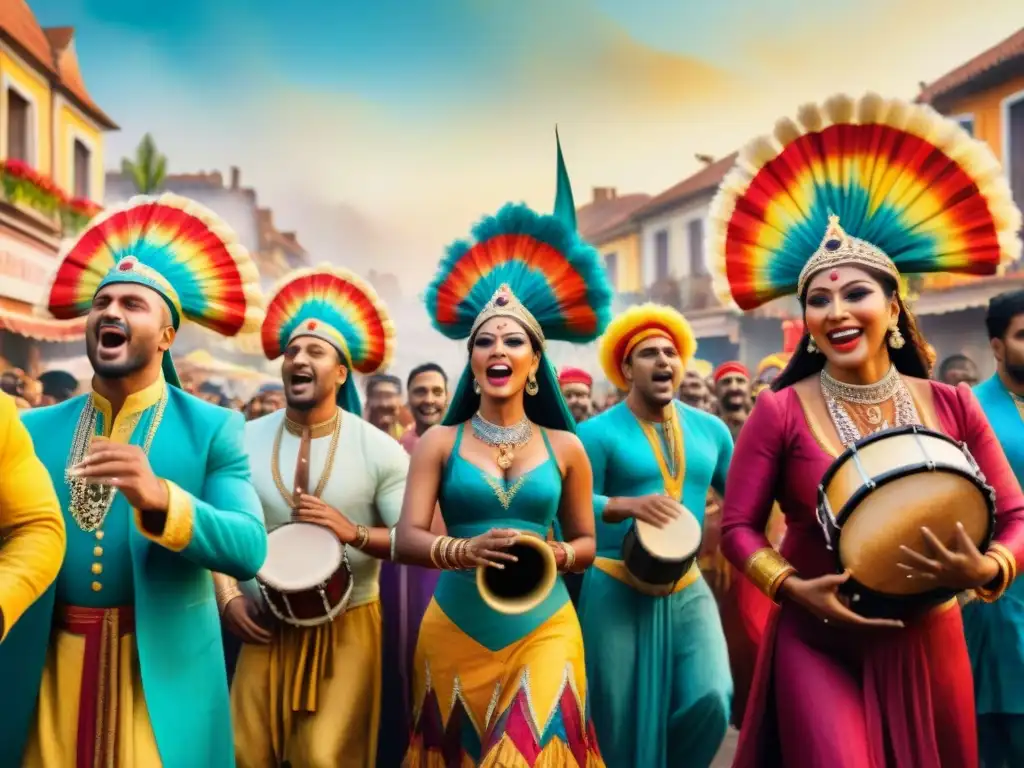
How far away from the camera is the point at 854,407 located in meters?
3.93

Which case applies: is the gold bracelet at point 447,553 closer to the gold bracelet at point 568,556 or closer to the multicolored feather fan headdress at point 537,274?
the gold bracelet at point 568,556

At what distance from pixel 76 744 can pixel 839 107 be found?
343 cm

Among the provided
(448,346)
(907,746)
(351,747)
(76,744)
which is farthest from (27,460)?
(448,346)

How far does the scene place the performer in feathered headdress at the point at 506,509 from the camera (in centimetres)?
422

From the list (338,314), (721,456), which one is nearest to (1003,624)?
(721,456)

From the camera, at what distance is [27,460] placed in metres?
3.36

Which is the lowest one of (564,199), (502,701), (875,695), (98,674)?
(502,701)

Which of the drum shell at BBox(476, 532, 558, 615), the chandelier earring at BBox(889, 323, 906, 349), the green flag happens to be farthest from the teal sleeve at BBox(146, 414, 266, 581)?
the green flag

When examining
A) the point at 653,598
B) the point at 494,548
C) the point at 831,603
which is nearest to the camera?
the point at 831,603

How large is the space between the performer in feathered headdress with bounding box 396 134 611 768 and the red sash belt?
3.94 ft

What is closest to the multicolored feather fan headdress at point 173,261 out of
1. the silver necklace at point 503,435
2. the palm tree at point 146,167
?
the silver necklace at point 503,435

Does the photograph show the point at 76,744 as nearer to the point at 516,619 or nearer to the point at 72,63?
the point at 516,619

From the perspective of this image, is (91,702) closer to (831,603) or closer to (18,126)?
(831,603)

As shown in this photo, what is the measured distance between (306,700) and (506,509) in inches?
56.0
